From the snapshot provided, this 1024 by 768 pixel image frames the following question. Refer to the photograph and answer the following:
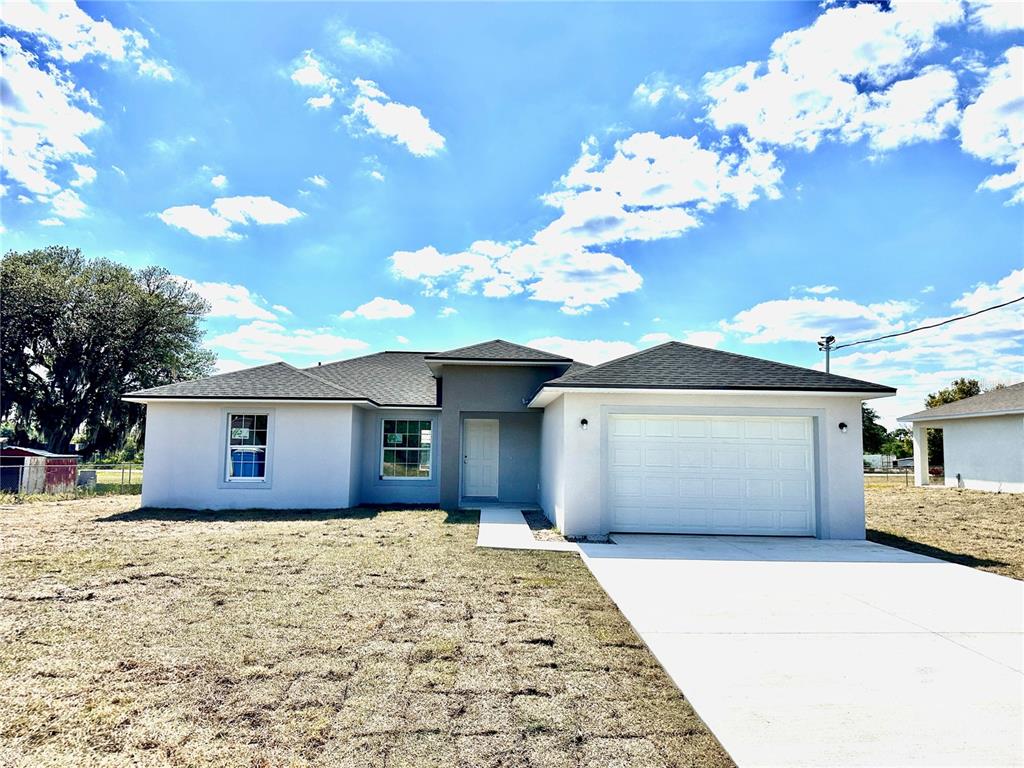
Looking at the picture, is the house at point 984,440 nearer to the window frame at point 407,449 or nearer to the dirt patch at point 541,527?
the dirt patch at point 541,527

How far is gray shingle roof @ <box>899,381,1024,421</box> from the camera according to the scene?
17.9 m

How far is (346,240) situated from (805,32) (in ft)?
39.5

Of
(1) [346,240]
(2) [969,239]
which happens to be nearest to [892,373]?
(2) [969,239]

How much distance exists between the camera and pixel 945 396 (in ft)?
117

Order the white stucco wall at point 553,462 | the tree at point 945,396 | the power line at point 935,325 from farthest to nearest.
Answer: the tree at point 945,396, the power line at point 935,325, the white stucco wall at point 553,462

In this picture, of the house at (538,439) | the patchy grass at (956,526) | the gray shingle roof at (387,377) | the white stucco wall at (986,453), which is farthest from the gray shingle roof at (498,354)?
the white stucco wall at (986,453)

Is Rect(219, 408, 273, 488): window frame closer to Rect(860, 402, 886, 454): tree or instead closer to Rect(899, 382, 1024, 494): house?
Rect(899, 382, 1024, 494): house

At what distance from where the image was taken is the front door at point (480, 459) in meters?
15.7

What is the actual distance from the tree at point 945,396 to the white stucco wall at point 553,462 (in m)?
31.0

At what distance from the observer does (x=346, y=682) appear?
12.8 ft

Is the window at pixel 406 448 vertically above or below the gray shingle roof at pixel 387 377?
below

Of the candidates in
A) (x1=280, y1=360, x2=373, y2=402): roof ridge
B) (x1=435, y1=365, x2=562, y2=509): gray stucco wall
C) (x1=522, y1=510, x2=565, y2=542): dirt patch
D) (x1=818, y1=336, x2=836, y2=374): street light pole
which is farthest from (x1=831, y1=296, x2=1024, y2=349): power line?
(x1=280, y1=360, x2=373, y2=402): roof ridge

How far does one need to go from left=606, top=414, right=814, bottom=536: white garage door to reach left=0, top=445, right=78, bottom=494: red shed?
17927mm

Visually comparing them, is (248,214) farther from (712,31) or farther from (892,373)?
(892,373)
